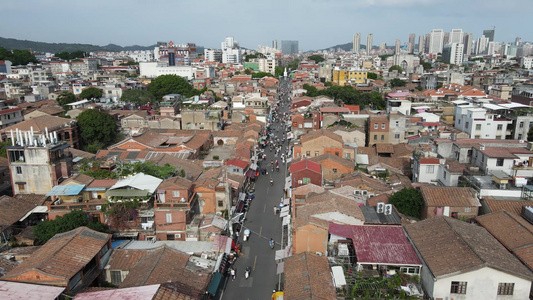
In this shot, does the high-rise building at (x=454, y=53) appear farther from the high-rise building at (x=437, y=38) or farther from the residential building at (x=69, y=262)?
the residential building at (x=69, y=262)

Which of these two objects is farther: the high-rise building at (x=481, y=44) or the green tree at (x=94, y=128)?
the high-rise building at (x=481, y=44)

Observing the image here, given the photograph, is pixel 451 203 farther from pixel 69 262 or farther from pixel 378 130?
pixel 378 130

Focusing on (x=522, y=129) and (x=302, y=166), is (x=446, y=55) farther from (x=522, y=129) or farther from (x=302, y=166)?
(x=302, y=166)

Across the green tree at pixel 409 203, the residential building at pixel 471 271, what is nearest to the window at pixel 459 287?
the residential building at pixel 471 271

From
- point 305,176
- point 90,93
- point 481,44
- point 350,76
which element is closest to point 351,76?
point 350,76

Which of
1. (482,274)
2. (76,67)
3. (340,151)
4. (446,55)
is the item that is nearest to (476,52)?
(446,55)

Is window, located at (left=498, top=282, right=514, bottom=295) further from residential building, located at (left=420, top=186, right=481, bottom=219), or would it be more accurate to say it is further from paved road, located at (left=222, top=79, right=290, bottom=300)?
paved road, located at (left=222, top=79, right=290, bottom=300)
